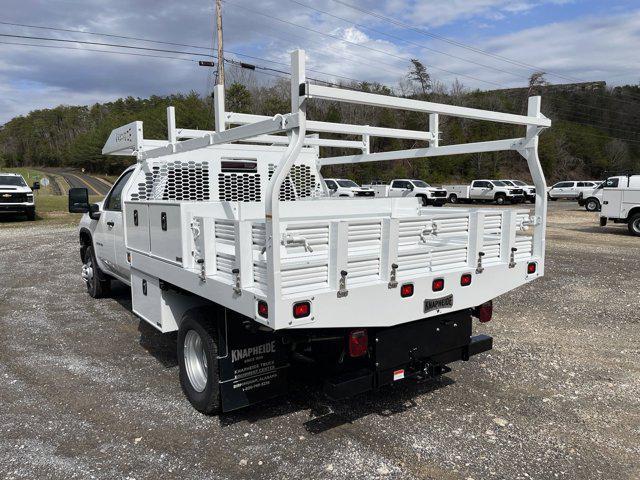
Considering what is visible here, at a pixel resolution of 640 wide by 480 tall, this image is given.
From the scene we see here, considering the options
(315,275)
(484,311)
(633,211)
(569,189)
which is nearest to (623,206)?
(633,211)

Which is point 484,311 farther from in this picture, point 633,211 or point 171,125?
point 633,211

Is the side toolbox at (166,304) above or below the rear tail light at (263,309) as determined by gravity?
below

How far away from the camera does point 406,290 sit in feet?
10.1

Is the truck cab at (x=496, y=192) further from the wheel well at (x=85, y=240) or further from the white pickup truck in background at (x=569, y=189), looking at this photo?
the wheel well at (x=85, y=240)

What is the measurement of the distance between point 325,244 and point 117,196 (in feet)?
12.4

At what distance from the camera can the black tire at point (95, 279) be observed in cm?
687

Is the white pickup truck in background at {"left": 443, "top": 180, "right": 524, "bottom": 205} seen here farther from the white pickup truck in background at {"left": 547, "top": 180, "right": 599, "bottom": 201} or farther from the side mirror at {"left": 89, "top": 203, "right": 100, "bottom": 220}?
the side mirror at {"left": 89, "top": 203, "right": 100, "bottom": 220}

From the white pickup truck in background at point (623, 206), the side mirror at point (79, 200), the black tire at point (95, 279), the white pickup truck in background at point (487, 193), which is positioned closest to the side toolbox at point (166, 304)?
the side mirror at point (79, 200)

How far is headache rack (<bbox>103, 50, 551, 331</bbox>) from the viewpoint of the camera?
8.73ft

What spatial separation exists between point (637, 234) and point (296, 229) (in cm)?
1558

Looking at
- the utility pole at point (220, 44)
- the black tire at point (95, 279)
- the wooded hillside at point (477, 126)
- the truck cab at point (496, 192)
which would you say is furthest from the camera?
the wooded hillside at point (477, 126)

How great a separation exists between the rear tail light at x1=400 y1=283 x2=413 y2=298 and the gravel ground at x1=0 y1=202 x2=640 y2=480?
3.35 ft

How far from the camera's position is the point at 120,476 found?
2.88 m

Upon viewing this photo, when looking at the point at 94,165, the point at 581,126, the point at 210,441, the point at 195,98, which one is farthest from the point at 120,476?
the point at 94,165
